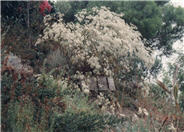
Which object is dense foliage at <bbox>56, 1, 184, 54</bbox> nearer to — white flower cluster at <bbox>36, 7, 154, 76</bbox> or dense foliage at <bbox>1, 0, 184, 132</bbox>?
dense foliage at <bbox>1, 0, 184, 132</bbox>

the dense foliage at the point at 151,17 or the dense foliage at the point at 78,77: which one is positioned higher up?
the dense foliage at the point at 151,17

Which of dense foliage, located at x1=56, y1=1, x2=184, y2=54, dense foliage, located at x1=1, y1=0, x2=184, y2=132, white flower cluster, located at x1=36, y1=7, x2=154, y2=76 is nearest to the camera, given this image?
dense foliage, located at x1=1, y1=0, x2=184, y2=132

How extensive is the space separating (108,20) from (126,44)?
922mm

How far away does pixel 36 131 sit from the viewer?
4.00 m

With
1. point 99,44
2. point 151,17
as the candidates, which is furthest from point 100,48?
point 151,17

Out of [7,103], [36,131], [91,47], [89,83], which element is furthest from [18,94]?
[91,47]

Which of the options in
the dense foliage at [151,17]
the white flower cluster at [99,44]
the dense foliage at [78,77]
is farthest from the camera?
the dense foliage at [151,17]

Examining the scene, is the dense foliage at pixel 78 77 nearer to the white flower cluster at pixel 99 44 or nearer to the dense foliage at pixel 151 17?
the white flower cluster at pixel 99 44

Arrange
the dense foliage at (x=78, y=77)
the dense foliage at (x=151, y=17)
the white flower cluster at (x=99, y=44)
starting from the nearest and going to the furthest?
the dense foliage at (x=78, y=77)
the white flower cluster at (x=99, y=44)
the dense foliage at (x=151, y=17)

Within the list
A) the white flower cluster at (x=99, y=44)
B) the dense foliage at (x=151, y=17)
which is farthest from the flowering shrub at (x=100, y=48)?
the dense foliage at (x=151, y=17)

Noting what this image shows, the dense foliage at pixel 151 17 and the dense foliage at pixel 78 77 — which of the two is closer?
the dense foliage at pixel 78 77

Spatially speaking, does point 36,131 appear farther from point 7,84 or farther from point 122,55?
point 122,55

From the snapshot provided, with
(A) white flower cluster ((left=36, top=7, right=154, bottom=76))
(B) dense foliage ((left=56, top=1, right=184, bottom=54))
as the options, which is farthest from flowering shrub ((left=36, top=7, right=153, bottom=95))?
(B) dense foliage ((left=56, top=1, right=184, bottom=54))

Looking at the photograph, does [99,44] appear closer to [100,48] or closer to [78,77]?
[100,48]
